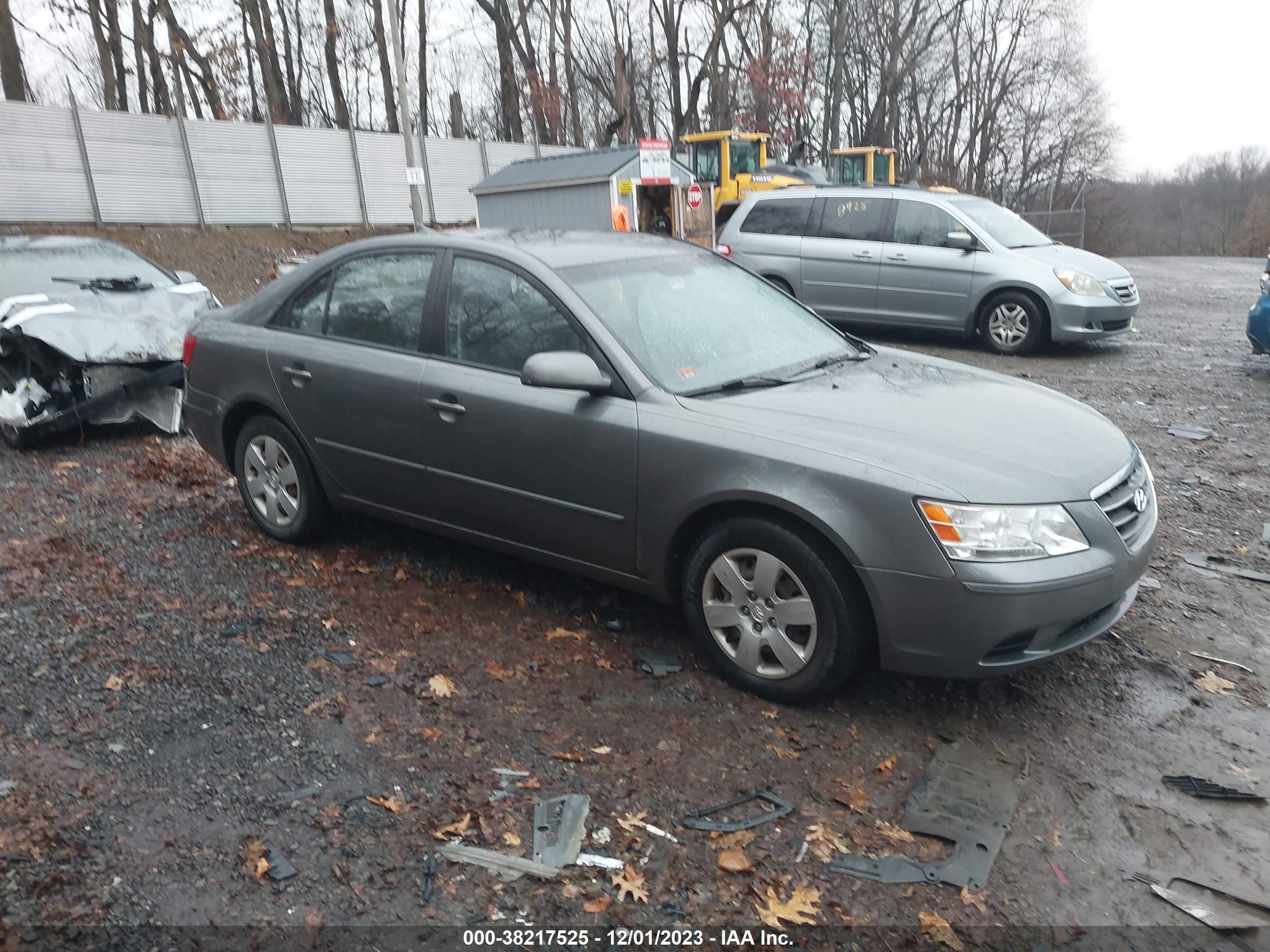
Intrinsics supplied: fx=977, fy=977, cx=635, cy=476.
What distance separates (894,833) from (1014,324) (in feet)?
28.4

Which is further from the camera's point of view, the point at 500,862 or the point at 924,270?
the point at 924,270

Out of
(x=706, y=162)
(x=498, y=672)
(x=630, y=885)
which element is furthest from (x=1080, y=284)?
(x=706, y=162)

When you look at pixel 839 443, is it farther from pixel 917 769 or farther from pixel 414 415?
pixel 414 415

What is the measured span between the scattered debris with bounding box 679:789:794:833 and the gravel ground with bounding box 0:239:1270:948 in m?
0.04

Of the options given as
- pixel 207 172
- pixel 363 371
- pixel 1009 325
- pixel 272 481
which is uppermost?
pixel 207 172

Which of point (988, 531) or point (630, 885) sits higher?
point (988, 531)

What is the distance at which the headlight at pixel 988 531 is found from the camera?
309 cm

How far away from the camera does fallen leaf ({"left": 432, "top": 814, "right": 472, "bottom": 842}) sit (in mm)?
2879

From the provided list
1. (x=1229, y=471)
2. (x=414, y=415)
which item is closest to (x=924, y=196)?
(x=1229, y=471)

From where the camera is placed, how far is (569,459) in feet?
12.6

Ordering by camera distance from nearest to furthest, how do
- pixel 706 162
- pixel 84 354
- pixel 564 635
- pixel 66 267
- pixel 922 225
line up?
pixel 564 635 → pixel 84 354 → pixel 66 267 → pixel 922 225 → pixel 706 162

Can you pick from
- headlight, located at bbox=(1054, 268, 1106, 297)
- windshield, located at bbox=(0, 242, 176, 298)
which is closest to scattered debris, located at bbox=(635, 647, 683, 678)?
windshield, located at bbox=(0, 242, 176, 298)

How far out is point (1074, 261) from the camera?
1049cm

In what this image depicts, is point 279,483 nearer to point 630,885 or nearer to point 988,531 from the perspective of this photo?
point 630,885
